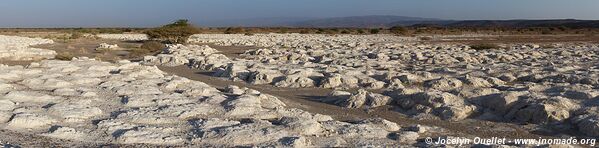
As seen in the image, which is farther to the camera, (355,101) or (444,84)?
(444,84)

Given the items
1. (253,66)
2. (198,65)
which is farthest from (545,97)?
(198,65)

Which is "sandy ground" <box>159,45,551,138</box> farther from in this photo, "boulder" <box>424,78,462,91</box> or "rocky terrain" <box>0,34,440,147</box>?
"boulder" <box>424,78,462,91</box>

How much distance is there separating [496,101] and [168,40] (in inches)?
1233

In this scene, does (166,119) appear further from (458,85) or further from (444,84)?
(458,85)

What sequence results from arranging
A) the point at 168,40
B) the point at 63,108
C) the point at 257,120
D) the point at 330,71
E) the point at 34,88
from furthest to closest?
the point at 168,40, the point at 330,71, the point at 34,88, the point at 63,108, the point at 257,120

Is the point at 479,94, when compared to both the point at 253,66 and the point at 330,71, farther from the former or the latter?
the point at 253,66

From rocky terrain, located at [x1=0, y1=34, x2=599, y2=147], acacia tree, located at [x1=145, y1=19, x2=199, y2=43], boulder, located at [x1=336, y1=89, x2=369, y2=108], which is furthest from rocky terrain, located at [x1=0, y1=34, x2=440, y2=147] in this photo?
acacia tree, located at [x1=145, y1=19, x2=199, y2=43]

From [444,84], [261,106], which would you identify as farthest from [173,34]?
[261,106]

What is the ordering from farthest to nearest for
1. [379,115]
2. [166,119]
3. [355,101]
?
[355,101], [379,115], [166,119]

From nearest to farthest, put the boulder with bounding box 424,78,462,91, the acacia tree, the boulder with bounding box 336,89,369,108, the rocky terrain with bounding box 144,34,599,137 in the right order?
the rocky terrain with bounding box 144,34,599,137 → the boulder with bounding box 336,89,369,108 → the boulder with bounding box 424,78,462,91 → the acacia tree

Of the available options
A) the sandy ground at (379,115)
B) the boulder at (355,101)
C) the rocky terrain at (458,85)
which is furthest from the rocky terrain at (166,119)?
the rocky terrain at (458,85)

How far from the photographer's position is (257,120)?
859cm

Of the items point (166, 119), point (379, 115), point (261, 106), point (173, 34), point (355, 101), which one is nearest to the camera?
point (166, 119)

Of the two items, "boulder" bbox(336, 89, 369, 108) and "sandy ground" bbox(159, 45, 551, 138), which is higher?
"boulder" bbox(336, 89, 369, 108)
